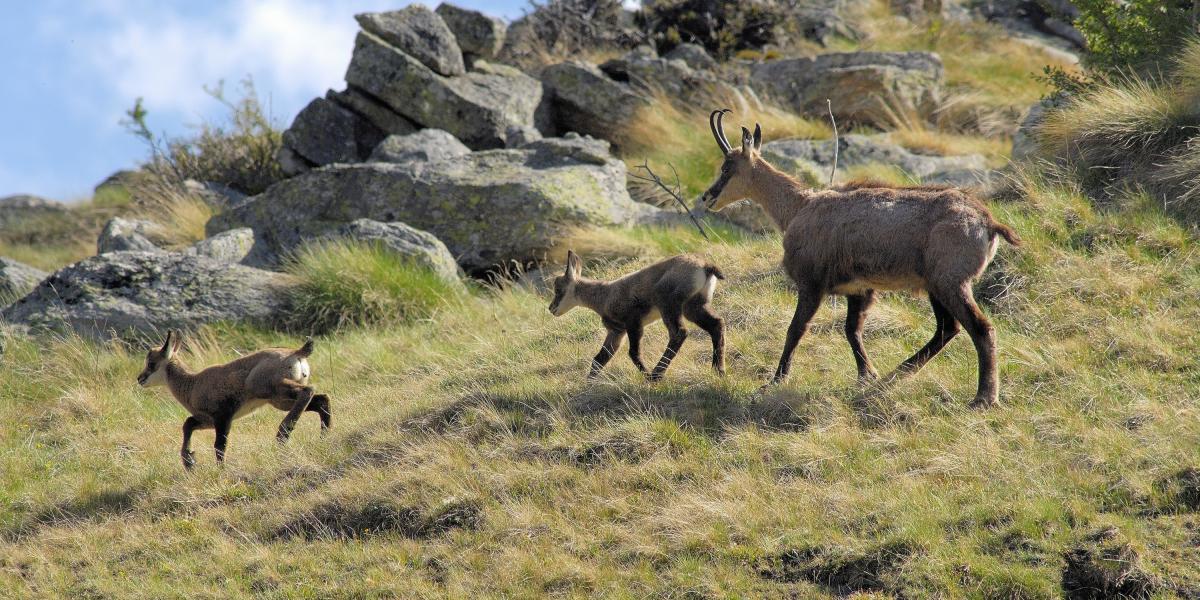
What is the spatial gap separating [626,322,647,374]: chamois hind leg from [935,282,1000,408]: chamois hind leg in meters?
2.32

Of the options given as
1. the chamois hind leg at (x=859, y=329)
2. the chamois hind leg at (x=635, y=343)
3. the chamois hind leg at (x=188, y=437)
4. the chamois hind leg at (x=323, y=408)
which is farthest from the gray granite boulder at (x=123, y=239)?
the chamois hind leg at (x=859, y=329)

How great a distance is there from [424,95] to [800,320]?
10.5 metres

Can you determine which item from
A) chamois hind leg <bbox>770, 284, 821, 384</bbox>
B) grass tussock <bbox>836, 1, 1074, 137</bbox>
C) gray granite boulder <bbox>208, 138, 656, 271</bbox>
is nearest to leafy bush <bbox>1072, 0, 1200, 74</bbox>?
grass tussock <bbox>836, 1, 1074, 137</bbox>

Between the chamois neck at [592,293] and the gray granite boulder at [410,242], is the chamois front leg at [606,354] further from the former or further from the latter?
the gray granite boulder at [410,242]

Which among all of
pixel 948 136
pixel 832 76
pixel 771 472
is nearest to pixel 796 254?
pixel 771 472

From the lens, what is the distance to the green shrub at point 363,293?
42.8 ft

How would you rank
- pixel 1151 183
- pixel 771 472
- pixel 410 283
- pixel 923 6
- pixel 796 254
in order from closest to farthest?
1. pixel 771 472
2. pixel 796 254
3. pixel 1151 183
4. pixel 410 283
5. pixel 923 6

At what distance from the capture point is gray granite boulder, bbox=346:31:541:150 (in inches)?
695

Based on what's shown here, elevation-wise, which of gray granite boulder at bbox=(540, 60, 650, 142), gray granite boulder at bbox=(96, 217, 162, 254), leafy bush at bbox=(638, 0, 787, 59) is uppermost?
leafy bush at bbox=(638, 0, 787, 59)

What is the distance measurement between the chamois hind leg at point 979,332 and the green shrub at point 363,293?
6.56 m

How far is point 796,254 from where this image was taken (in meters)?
8.59

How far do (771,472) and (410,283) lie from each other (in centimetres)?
664

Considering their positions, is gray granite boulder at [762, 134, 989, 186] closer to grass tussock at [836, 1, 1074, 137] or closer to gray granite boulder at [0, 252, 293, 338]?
grass tussock at [836, 1, 1074, 137]

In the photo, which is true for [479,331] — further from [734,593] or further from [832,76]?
[832,76]
